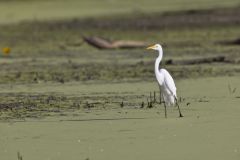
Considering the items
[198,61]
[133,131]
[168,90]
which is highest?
[198,61]

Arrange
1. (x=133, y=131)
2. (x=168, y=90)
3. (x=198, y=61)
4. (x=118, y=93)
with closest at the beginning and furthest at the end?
(x=133, y=131) → (x=168, y=90) → (x=118, y=93) → (x=198, y=61)

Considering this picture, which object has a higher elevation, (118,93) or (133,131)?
(118,93)

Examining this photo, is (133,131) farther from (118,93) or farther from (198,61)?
(198,61)

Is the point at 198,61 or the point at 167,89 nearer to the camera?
the point at 167,89

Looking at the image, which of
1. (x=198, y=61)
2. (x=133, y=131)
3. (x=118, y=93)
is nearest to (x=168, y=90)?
(x=133, y=131)

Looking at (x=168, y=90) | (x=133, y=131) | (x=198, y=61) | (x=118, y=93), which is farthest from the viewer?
(x=198, y=61)

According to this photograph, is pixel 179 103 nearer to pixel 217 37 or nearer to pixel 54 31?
pixel 217 37

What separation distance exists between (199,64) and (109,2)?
31.9 metres

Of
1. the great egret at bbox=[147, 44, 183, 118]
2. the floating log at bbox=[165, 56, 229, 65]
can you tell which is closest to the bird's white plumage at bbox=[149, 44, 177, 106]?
the great egret at bbox=[147, 44, 183, 118]

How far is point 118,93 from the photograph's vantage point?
1809 centimetres

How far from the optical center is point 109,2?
179 ft

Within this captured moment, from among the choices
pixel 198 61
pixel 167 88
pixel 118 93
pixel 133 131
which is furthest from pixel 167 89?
pixel 198 61

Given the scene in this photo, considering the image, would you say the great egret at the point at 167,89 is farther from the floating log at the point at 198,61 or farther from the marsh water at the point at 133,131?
the floating log at the point at 198,61

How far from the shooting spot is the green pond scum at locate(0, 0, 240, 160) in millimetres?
12297
